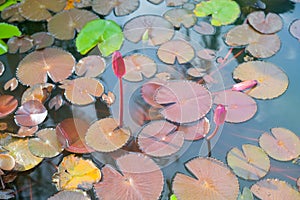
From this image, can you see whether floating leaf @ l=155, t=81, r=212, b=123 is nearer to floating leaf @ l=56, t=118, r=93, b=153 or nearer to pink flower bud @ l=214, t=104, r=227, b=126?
pink flower bud @ l=214, t=104, r=227, b=126

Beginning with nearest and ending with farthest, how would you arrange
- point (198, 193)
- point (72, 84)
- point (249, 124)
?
point (198, 193), point (249, 124), point (72, 84)

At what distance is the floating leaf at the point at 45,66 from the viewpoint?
163 centimetres

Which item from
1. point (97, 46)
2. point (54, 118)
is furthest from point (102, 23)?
point (54, 118)

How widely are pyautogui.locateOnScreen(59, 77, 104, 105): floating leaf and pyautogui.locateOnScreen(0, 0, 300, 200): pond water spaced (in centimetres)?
2

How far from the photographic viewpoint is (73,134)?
147 cm

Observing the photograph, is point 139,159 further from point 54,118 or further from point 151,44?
point 151,44

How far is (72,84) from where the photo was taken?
1.62m

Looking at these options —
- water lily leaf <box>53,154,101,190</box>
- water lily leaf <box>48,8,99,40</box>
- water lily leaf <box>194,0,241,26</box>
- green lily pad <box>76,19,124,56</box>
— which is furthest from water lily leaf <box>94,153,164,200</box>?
water lily leaf <box>194,0,241,26</box>

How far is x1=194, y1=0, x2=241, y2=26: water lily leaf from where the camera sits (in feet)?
6.11

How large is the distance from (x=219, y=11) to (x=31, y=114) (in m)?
0.97

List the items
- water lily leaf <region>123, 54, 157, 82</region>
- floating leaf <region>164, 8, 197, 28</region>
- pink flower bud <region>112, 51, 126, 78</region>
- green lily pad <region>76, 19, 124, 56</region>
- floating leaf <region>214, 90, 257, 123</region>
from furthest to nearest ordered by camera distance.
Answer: floating leaf <region>164, 8, 197, 28</region> → green lily pad <region>76, 19, 124, 56</region> → water lily leaf <region>123, 54, 157, 82</region> → floating leaf <region>214, 90, 257, 123</region> → pink flower bud <region>112, 51, 126, 78</region>

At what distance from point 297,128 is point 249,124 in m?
0.17

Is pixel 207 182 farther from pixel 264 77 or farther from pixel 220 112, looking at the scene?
pixel 264 77

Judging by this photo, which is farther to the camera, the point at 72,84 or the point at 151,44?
the point at 151,44
